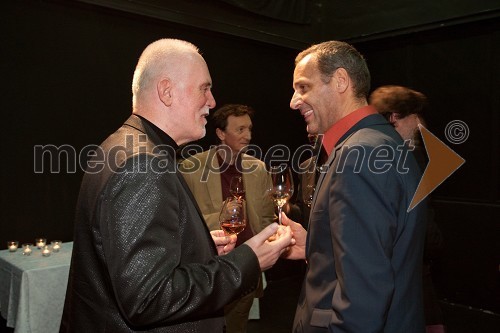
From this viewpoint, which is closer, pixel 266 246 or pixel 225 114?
pixel 266 246

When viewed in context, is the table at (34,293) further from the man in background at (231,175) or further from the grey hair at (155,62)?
the grey hair at (155,62)

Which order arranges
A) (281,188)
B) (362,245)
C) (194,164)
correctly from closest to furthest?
(362,245) → (281,188) → (194,164)

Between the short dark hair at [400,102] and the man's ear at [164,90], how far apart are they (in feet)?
5.86

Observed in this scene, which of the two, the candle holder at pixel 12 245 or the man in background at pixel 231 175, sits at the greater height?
the man in background at pixel 231 175

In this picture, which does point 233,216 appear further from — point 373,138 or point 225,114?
point 225,114

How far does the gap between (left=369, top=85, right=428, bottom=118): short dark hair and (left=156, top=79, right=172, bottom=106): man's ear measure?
1785 millimetres

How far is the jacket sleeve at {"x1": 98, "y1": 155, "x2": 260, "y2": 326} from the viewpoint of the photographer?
3.75 feet

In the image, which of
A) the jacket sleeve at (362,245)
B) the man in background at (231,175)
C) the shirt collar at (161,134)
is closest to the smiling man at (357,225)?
the jacket sleeve at (362,245)

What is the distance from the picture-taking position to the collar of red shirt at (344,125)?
1661mm

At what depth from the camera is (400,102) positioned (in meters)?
2.77

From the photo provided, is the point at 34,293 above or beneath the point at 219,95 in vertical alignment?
beneath

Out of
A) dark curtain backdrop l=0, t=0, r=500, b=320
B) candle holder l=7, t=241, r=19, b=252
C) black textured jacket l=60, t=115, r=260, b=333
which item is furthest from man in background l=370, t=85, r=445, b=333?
candle holder l=7, t=241, r=19, b=252

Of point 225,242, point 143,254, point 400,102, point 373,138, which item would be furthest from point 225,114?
point 143,254

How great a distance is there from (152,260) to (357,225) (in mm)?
608
